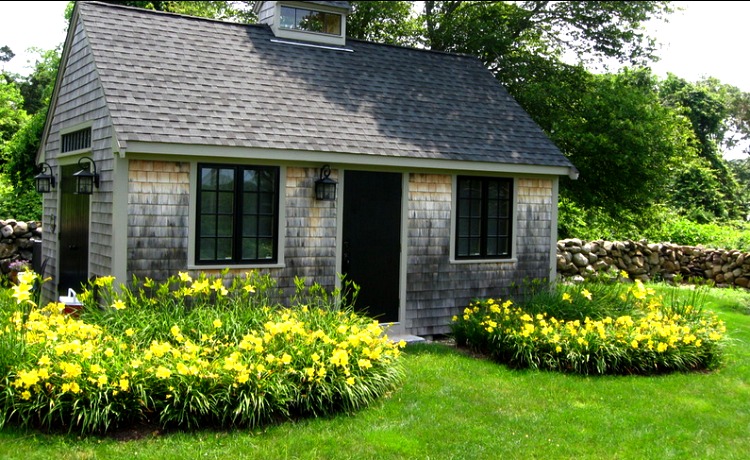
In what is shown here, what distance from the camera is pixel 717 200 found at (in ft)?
85.3

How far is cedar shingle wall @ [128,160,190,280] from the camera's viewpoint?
8.24 meters

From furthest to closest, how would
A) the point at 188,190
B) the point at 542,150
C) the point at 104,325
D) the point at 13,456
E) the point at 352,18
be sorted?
the point at 352,18
the point at 542,150
the point at 188,190
the point at 104,325
the point at 13,456

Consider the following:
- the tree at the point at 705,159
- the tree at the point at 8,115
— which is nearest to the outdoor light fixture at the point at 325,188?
the tree at the point at 705,159

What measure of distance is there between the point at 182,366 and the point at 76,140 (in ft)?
17.5

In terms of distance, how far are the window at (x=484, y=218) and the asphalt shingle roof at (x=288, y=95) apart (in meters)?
0.48

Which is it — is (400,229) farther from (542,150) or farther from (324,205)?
(542,150)

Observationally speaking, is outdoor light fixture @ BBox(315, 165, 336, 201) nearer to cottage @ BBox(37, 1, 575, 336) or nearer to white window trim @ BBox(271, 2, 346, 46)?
cottage @ BBox(37, 1, 575, 336)

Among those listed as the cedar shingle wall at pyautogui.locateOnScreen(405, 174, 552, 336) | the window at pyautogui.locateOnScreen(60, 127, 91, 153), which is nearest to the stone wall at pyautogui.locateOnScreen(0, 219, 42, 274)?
the window at pyautogui.locateOnScreen(60, 127, 91, 153)

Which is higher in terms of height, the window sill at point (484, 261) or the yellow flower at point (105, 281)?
the window sill at point (484, 261)

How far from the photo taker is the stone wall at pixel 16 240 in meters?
13.2

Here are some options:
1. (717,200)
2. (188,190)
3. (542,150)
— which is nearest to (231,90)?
(188,190)

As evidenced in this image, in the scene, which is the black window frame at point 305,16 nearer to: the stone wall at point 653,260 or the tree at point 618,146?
the tree at point 618,146

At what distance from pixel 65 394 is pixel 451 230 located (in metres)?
5.99

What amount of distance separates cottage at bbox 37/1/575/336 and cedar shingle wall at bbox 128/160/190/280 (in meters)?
→ 0.02
